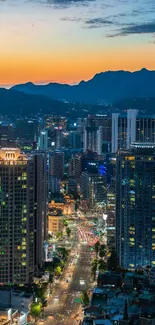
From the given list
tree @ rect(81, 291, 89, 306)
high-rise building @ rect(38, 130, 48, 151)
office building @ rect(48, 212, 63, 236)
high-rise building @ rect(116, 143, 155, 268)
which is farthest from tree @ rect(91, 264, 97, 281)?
high-rise building @ rect(38, 130, 48, 151)

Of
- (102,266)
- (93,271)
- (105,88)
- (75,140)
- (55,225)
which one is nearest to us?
(93,271)

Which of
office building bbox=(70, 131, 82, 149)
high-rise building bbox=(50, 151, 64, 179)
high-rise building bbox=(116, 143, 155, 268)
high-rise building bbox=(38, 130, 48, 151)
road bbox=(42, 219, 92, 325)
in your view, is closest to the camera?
road bbox=(42, 219, 92, 325)

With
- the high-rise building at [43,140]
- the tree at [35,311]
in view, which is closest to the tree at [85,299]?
the tree at [35,311]

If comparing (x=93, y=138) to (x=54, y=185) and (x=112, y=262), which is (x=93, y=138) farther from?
(x=112, y=262)

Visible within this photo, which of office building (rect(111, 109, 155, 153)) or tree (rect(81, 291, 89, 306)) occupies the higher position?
office building (rect(111, 109, 155, 153))

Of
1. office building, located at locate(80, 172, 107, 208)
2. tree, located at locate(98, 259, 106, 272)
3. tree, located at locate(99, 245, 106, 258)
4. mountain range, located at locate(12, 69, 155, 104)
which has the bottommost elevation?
tree, located at locate(98, 259, 106, 272)

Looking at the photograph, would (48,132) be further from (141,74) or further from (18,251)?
(18,251)

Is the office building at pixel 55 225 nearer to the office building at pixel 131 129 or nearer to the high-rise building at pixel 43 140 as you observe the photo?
the office building at pixel 131 129

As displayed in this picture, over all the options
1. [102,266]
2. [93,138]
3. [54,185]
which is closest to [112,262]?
[102,266]

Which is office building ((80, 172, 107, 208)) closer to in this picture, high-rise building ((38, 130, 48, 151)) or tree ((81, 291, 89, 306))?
high-rise building ((38, 130, 48, 151))
